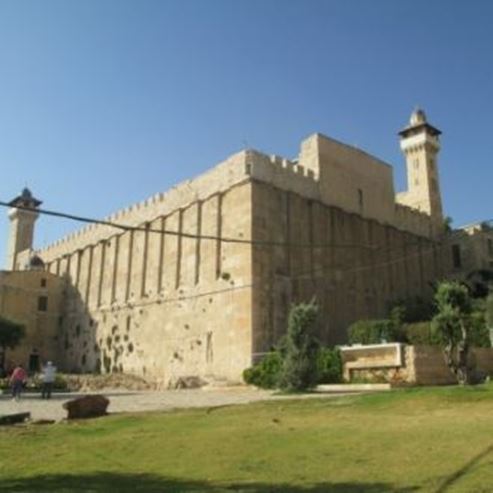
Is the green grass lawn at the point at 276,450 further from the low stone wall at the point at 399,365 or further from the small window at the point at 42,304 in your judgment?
the small window at the point at 42,304

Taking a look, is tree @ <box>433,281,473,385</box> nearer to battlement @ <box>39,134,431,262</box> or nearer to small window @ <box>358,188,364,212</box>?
battlement @ <box>39,134,431,262</box>

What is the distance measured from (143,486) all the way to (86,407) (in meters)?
8.44

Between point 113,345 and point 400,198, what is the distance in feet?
90.9

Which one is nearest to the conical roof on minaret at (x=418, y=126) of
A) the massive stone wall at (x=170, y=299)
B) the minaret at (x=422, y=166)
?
the minaret at (x=422, y=166)

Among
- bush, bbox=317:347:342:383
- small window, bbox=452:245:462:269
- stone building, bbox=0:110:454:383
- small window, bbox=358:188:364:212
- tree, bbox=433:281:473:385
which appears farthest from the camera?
small window, bbox=452:245:462:269

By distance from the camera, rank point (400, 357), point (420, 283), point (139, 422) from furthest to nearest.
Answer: point (420, 283) < point (400, 357) < point (139, 422)

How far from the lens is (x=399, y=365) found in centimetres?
2380

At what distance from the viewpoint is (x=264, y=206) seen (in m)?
34.6

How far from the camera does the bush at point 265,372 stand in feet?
88.3

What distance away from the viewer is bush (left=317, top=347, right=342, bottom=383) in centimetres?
2511

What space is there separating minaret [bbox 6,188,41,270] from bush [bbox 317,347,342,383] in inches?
1800

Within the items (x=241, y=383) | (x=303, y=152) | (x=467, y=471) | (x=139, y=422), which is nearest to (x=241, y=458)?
(x=467, y=471)

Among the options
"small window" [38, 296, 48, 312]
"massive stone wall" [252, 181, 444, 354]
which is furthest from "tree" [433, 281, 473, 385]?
"small window" [38, 296, 48, 312]

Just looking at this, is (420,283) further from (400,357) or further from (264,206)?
(400,357)
